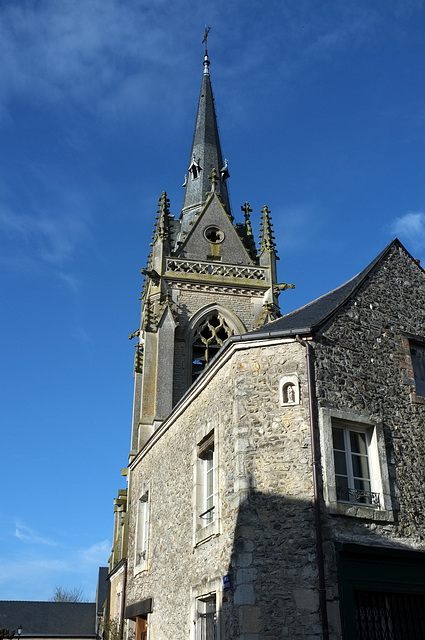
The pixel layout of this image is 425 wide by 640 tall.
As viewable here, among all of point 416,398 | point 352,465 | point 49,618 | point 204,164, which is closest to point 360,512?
point 352,465

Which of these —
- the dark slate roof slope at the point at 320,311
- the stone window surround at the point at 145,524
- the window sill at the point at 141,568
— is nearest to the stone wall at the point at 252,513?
the dark slate roof slope at the point at 320,311

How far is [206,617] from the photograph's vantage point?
9.03 m

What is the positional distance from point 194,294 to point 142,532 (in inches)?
416

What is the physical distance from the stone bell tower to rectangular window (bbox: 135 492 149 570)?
5358 millimetres

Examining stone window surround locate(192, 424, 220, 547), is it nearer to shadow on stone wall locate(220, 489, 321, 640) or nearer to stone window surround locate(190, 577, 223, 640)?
stone window surround locate(190, 577, 223, 640)

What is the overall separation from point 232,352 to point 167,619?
4.24 m

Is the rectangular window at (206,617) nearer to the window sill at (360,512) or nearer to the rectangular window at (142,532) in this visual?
the window sill at (360,512)

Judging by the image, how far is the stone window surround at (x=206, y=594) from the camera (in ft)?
27.3

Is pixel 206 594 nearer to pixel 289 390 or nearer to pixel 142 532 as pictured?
pixel 289 390

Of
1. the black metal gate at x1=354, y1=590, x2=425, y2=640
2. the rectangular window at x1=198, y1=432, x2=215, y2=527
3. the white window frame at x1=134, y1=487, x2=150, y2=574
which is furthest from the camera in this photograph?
the white window frame at x1=134, y1=487, x2=150, y2=574

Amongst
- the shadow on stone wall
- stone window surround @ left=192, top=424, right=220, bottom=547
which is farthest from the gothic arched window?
the shadow on stone wall

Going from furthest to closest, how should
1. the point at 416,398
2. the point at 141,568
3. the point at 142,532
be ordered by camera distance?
the point at 142,532
the point at 141,568
the point at 416,398

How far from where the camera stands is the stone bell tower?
66.3 feet

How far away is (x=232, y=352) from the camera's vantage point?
9258mm
